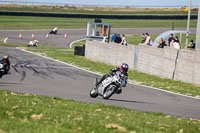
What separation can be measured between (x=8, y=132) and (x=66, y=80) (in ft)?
45.9

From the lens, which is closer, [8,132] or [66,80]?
[8,132]

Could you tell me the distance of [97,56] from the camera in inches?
1236

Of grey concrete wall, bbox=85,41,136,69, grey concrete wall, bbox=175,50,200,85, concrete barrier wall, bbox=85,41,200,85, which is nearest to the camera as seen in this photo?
grey concrete wall, bbox=175,50,200,85

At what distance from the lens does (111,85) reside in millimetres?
15109

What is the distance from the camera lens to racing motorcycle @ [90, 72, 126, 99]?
14.9m

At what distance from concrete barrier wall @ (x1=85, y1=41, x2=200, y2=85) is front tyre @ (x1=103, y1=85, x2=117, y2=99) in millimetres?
6862

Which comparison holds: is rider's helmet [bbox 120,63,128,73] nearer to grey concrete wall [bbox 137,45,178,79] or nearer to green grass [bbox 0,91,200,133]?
green grass [bbox 0,91,200,133]

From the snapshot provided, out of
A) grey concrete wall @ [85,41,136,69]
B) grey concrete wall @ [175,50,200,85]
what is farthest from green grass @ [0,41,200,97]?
grey concrete wall @ [85,41,136,69]

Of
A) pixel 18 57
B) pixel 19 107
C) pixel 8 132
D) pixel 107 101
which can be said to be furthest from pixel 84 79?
pixel 8 132

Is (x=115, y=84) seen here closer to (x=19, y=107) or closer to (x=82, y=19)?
(x=19, y=107)

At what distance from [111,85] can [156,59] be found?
9712 millimetres

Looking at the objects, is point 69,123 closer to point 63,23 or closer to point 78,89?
point 78,89

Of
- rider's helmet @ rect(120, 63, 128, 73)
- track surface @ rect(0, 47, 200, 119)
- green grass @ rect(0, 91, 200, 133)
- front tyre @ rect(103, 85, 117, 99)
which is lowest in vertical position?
track surface @ rect(0, 47, 200, 119)

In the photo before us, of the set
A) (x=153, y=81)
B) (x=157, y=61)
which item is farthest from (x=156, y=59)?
(x=153, y=81)
